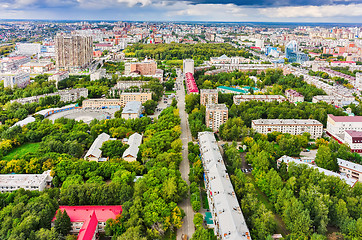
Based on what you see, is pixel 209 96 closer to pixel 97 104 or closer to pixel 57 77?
pixel 97 104

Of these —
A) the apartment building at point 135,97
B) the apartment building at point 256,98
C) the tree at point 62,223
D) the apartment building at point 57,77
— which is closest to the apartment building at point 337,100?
the apartment building at point 256,98

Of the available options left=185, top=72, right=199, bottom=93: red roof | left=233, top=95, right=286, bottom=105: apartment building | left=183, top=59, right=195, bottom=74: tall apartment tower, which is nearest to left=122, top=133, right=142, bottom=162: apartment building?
left=233, top=95, right=286, bottom=105: apartment building

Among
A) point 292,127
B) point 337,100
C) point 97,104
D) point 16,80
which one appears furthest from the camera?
point 16,80

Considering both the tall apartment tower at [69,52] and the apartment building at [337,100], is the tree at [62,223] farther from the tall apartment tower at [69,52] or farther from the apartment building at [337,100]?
the tall apartment tower at [69,52]

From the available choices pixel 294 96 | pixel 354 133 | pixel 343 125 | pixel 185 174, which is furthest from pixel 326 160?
pixel 294 96

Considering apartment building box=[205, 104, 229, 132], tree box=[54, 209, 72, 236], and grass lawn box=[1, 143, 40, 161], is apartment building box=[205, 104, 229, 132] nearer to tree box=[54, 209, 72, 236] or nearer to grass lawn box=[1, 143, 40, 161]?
grass lawn box=[1, 143, 40, 161]

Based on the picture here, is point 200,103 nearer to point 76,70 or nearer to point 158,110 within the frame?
point 158,110
